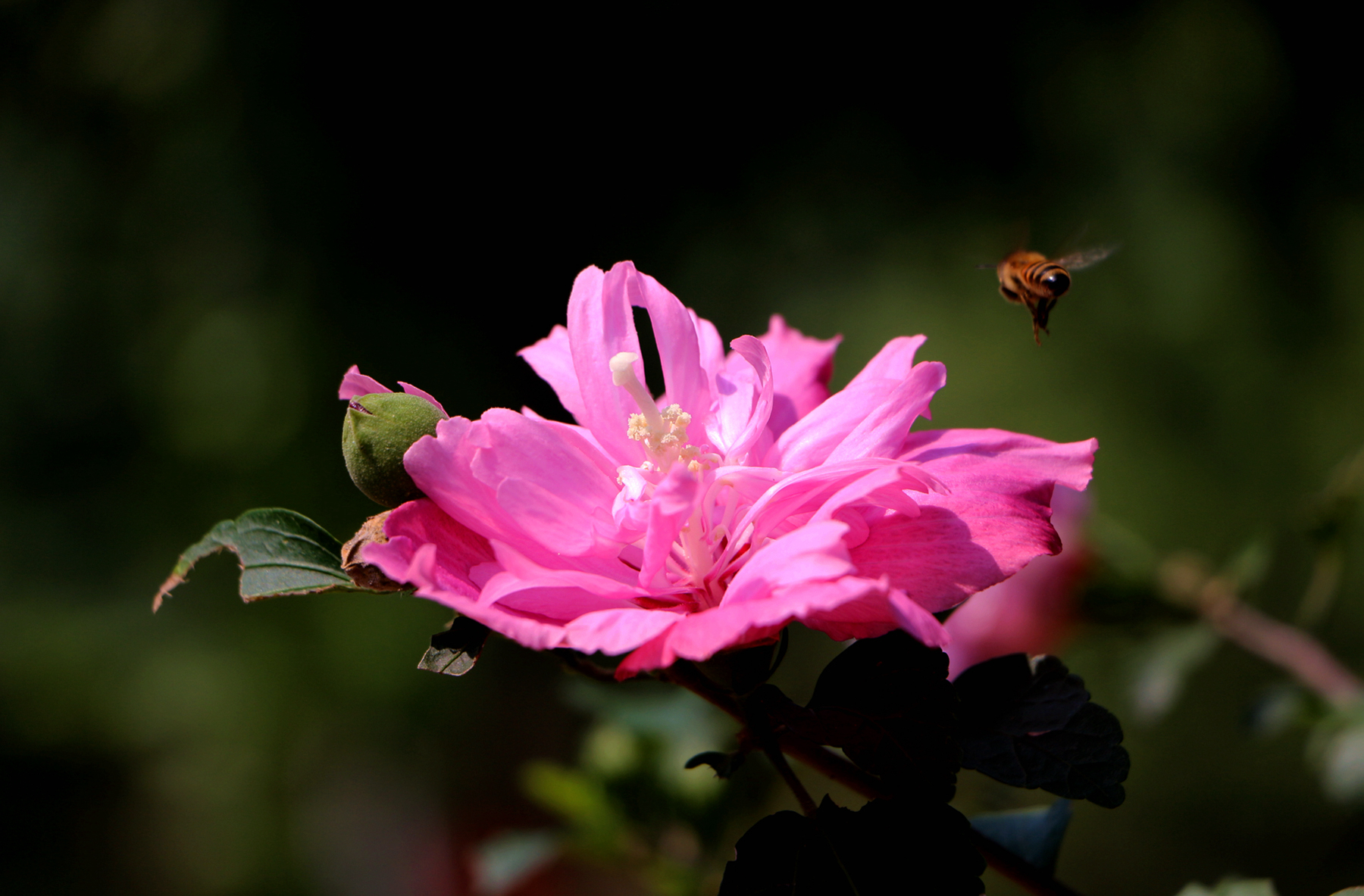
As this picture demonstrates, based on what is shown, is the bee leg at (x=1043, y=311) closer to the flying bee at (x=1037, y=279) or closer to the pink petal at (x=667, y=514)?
the flying bee at (x=1037, y=279)

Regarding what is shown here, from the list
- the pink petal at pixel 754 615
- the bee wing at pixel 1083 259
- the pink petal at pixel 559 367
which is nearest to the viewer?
the pink petal at pixel 754 615

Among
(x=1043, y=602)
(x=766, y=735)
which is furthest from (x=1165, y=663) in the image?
(x=766, y=735)

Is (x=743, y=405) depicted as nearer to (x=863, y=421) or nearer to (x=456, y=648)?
(x=863, y=421)

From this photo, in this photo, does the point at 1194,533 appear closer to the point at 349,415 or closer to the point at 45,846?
the point at 349,415

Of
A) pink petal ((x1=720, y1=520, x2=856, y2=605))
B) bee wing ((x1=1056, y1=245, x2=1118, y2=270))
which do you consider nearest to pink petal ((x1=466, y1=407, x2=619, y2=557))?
pink petal ((x1=720, y1=520, x2=856, y2=605))

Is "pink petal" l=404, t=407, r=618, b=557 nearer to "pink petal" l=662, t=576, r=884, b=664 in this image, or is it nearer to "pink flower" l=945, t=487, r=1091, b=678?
"pink petal" l=662, t=576, r=884, b=664

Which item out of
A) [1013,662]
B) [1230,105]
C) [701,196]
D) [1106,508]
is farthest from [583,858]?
[701,196]

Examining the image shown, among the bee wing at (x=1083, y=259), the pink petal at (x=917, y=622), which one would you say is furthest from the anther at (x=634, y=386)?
the bee wing at (x=1083, y=259)
